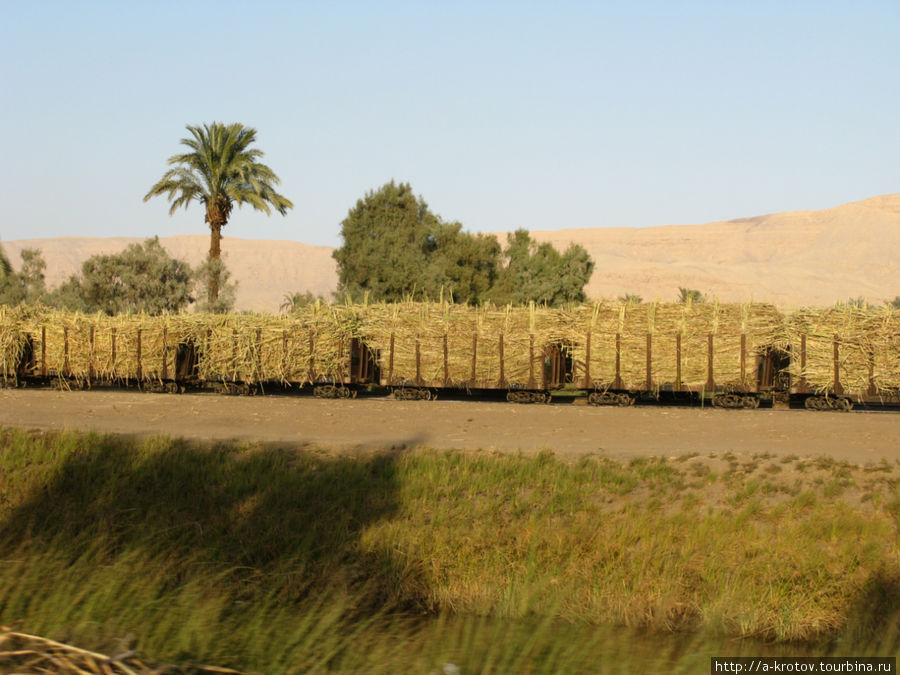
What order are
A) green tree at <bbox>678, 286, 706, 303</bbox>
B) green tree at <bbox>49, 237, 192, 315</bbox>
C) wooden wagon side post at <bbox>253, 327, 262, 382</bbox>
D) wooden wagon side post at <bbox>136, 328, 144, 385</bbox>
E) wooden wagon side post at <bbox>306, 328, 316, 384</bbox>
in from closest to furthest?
green tree at <bbox>678, 286, 706, 303</bbox>, wooden wagon side post at <bbox>306, 328, 316, 384</bbox>, wooden wagon side post at <bbox>253, 327, 262, 382</bbox>, wooden wagon side post at <bbox>136, 328, 144, 385</bbox>, green tree at <bbox>49, 237, 192, 315</bbox>

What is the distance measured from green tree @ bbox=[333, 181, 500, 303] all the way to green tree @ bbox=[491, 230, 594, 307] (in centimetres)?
142

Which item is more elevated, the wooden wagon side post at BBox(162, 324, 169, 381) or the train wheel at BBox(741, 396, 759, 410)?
the wooden wagon side post at BBox(162, 324, 169, 381)

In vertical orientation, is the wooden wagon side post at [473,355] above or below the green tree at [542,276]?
below

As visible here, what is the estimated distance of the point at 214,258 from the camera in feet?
154

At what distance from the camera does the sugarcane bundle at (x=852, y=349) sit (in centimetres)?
2430

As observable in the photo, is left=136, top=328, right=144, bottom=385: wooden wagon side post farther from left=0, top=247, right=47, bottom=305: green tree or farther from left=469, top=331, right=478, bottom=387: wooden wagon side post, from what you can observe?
left=0, top=247, right=47, bottom=305: green tree

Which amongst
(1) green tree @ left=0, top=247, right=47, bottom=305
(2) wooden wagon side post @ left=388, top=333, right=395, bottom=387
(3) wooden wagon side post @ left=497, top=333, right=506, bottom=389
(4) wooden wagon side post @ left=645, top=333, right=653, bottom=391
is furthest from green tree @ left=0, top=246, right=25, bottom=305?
(4) wooden wagon side post @ left=645, top=333, right=653, bottom=391

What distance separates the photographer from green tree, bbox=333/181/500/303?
55.7 meters

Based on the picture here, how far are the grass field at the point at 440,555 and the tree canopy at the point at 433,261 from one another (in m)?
38.1

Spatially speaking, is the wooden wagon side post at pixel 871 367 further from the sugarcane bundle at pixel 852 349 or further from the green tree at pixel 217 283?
the green tree at pixel 217 283

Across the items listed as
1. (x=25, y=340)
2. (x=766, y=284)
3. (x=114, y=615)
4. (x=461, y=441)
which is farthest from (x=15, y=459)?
(x=766, y=284)

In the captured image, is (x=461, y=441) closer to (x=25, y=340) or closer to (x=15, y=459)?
(x=15, y=459)

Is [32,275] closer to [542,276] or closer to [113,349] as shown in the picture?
[113,349]

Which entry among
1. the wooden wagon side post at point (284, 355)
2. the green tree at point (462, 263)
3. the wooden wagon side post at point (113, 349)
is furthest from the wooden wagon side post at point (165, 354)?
the green tree at point (462, 263)
